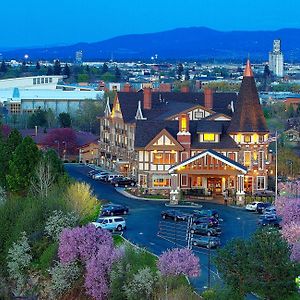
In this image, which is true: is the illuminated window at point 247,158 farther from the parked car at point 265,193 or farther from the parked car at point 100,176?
the parked car at point 100,176

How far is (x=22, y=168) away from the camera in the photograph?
1499 inches

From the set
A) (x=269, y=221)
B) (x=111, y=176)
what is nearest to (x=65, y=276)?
(x=269, y=221)

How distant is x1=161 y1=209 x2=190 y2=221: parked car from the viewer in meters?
36.2

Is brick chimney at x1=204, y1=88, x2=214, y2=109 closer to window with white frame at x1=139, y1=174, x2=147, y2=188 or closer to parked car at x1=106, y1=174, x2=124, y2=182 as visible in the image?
parked car at x1=106, y1=174, x2=124, y2=182

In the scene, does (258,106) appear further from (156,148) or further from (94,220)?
(94,220)

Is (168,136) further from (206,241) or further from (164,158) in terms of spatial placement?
(206,241)

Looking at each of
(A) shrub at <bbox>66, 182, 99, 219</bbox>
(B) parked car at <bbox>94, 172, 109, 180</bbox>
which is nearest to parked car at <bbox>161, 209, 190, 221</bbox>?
(A) shrub at <bbox>66, 182, 99, 219</bbox>

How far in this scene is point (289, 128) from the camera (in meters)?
69.8

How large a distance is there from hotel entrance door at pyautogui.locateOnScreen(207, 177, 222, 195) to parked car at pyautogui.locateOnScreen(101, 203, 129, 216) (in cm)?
580

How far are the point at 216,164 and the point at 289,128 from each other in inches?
1130

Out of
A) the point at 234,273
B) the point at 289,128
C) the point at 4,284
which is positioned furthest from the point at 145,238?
the point at 289,128

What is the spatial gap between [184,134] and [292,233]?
1504 cm

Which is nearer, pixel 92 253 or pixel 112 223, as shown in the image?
pixel 92 253

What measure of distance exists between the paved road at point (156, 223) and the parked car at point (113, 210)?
1.21ft
